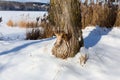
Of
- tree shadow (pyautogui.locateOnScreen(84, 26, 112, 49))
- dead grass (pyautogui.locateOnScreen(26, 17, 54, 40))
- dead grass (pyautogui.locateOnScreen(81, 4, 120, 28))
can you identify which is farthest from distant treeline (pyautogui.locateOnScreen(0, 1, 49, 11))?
tree shadow (pyautogui.locateOnScreen(84, 26, 112, 49))

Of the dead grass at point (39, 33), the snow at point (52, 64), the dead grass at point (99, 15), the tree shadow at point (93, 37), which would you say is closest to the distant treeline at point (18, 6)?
the dead grass at point (99, 15)

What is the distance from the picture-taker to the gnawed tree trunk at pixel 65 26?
5719 mm

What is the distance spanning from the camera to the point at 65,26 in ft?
18.8

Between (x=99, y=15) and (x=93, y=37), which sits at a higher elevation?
(x=99, y=15)

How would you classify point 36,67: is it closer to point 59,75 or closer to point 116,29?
point 59,75

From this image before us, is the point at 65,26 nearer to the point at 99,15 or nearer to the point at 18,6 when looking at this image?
the point at 99,15

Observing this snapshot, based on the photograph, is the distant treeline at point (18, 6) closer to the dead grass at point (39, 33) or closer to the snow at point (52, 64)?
the dead grass at point (39, 33)

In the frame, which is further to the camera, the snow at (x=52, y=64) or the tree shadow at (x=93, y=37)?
the tree shadow at (x=93, y=37)

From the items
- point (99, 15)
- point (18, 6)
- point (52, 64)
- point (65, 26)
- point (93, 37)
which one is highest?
point (65, 26)

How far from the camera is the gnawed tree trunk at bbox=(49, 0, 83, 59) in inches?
225

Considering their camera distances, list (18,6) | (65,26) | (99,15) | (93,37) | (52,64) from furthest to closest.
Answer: (18,6)
(99,15)
(93,37)
(65,26)
(52,64)

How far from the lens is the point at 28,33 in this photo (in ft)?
32.6

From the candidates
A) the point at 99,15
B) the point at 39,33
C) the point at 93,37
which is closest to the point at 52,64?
the point at 93,37

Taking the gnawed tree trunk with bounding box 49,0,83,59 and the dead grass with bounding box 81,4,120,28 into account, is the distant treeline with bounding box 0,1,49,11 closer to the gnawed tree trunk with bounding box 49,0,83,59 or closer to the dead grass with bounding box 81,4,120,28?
the dead grass with bounding box 81,4,120,28
